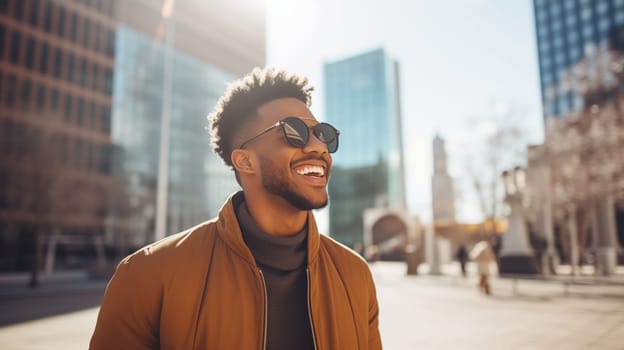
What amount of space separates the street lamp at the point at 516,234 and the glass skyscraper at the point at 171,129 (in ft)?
101

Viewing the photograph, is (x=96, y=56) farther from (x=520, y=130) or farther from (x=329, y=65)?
(x=329, y=65)

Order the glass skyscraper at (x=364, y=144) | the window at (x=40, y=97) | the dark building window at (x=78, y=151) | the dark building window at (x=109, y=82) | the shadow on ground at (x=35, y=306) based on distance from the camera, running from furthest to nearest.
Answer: the glass skyscraper at (x=364, y=144)
the dark building window at (x=109, y=82)
the dark building window at (x=78, y=151)
the window at (x=40, y=97)
the shadow on ground at (x=35, y=306)

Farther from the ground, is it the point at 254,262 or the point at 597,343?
the point at 254,262

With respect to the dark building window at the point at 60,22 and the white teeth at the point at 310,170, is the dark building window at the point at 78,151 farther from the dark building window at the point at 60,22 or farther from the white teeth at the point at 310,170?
the white teeth at the point at 310,170

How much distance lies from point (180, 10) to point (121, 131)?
92.0ft

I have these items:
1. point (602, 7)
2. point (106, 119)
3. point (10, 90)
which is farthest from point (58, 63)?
point (602, 7)

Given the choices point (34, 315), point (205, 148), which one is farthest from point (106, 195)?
point (205, 148)

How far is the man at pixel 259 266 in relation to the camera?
5.82 feet

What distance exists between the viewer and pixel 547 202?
2527 centimetres

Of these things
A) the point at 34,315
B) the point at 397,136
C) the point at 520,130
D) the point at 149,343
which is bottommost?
the point at 34,315

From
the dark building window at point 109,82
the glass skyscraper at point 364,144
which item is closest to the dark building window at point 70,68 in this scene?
the dark building window at point 109,82

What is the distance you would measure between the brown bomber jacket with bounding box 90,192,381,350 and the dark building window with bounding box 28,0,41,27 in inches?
1997

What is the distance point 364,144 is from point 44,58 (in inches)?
2241

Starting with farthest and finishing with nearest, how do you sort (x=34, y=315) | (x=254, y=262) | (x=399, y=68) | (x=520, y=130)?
(x=399, y=68) < (x=520, y=130) < (x=34, y=315) < (x=254, y=262)
